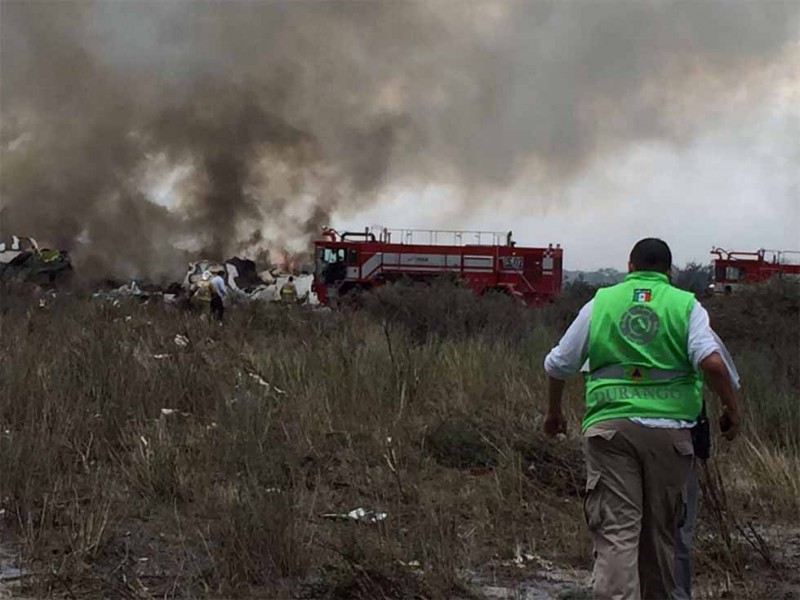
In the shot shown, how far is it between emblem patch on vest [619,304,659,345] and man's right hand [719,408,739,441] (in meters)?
0.39

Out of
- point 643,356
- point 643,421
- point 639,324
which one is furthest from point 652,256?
point 643,421

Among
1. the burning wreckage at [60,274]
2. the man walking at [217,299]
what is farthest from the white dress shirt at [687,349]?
the burning wreckage at [60,274]

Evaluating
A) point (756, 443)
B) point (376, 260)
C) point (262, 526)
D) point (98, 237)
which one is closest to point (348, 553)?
point (262, 526)

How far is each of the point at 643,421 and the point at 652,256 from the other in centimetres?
62

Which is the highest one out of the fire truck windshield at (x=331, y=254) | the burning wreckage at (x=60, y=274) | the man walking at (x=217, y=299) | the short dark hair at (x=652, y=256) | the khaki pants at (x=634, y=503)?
the fire truck windshield at (x=331, y=254)

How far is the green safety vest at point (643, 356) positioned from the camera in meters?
3.27

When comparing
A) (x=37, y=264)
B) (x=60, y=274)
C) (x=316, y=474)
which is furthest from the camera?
(x=60, y=274)

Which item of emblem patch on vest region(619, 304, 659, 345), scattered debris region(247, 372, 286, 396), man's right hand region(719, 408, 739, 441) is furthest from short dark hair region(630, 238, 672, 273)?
scattered debris region(247, 372, 286, 396)

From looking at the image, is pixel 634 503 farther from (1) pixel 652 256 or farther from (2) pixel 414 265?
(2) pixel 414 265

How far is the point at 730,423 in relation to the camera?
328 cm

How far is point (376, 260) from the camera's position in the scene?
26.5 meters

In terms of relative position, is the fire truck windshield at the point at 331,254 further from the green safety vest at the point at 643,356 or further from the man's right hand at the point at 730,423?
the man's right hand at the point at 730,423

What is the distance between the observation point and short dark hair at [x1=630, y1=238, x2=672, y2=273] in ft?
11.2

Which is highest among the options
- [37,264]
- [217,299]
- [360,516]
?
[37,264]
